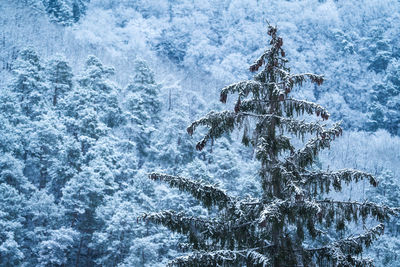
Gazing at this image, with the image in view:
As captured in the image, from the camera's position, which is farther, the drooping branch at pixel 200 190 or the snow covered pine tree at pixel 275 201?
the drooping branch at pixel 200 190

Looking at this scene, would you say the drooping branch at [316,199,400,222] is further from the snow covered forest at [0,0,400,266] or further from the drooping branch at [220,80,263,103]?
the drooping branch at [220,80,263,103]

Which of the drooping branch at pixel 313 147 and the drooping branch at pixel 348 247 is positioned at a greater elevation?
Answer: the drooping branch at pixel 313 147

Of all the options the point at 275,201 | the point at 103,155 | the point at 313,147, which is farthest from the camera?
the point at 103,155

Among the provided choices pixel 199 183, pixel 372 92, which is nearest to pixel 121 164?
pixel 199 183

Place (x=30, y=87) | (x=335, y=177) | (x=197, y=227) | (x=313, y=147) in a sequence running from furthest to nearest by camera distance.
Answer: (x=30, y=87) → (x=313, y=147) → (x=197, y=227) → (x=335, y=177)

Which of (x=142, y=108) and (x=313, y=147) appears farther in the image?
(x=142, y=108)

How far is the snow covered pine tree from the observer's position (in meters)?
5.93

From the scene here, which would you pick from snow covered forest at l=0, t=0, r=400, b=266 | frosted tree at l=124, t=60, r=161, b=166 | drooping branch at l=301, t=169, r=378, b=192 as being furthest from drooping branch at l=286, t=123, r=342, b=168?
frosted tree at l=124, t=60, r=161, b=166

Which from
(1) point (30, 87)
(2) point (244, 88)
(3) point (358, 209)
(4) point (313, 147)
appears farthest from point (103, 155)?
(3) point (358, 209)

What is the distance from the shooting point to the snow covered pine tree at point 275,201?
19.5 ft

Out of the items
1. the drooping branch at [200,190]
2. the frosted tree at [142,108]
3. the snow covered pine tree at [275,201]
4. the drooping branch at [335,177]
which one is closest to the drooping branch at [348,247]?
the snow covered pine tree at [275,201]

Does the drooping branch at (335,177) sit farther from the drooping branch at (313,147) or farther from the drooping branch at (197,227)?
the drooping branch at (197,227)

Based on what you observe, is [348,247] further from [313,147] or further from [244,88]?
[244,88]

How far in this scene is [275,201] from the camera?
589 cm
